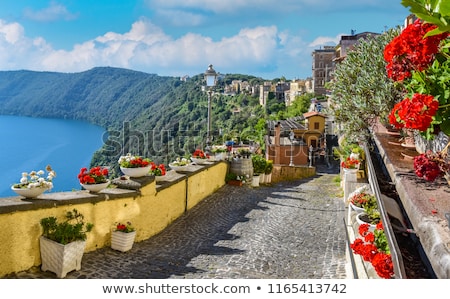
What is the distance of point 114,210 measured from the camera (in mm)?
4777

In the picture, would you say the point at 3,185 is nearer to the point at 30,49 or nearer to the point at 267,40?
the point at 30,49

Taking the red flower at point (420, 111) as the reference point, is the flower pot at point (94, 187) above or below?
below

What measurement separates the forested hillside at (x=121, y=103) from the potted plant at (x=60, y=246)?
881cm

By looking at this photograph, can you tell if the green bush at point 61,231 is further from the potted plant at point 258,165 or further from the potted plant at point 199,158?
the potted plant at point 258,165

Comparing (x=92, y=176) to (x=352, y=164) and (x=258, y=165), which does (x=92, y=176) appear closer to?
(x=352, y=164)

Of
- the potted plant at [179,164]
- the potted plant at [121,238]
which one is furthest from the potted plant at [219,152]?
the potted plant at [121,238]

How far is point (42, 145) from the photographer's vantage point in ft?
54.4

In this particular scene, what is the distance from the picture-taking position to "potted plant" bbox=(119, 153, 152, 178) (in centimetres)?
534

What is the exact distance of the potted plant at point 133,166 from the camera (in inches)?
210

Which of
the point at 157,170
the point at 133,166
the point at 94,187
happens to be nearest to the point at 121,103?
the point at 157,170

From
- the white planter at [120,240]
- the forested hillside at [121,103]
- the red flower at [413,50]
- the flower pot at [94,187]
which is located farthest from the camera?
the forested hillside at [121,103]

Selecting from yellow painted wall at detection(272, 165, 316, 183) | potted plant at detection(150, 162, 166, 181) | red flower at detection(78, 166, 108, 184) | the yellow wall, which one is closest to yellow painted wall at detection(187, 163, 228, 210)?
the yellow wall

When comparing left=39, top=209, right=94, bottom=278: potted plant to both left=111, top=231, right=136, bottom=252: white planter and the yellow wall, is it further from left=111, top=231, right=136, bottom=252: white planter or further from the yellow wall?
left=111, top=231, right=136, bottom=252: white planter

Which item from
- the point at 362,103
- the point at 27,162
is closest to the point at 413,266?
the point at 362,103
